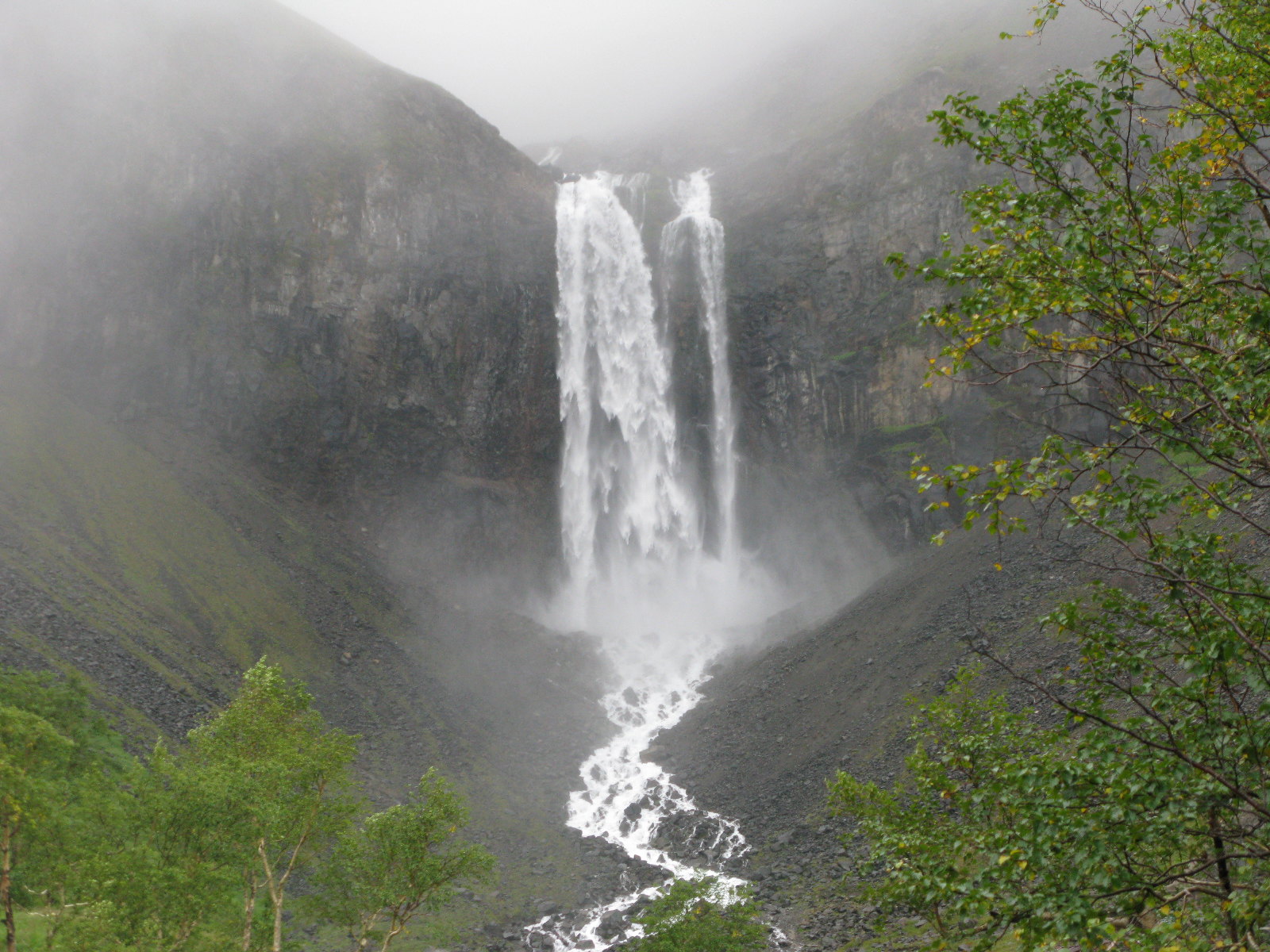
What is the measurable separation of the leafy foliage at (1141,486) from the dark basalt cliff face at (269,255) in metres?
66.2

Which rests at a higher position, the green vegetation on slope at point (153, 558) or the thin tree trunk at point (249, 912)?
the green vegetation on slope at point (153, 558)

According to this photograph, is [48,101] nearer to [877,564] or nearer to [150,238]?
[150,238]

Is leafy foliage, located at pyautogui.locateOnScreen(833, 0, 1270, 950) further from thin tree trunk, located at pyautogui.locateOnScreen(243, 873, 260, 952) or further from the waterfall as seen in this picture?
the waterfall

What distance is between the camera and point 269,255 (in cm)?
6994

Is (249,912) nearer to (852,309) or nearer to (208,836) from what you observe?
(208,836)

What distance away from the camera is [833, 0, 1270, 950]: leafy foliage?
6.61m

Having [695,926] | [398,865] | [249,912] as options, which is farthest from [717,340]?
[249,912]

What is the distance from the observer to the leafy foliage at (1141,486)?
661 cm

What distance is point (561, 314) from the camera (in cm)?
7650

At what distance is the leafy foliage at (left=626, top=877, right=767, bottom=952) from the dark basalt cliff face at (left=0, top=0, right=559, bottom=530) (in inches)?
2060

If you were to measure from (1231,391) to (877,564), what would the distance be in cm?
6227

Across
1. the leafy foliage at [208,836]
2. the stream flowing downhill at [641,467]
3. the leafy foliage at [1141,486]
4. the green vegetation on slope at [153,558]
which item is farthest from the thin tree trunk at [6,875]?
→ the stream flowing downhill at [641,467]

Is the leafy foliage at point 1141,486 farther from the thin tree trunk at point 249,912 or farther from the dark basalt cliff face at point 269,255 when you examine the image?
the dark basalt cliff face at point 269,255

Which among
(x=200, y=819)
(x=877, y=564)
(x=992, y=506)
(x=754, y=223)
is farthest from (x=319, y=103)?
(x=992, y=506)
